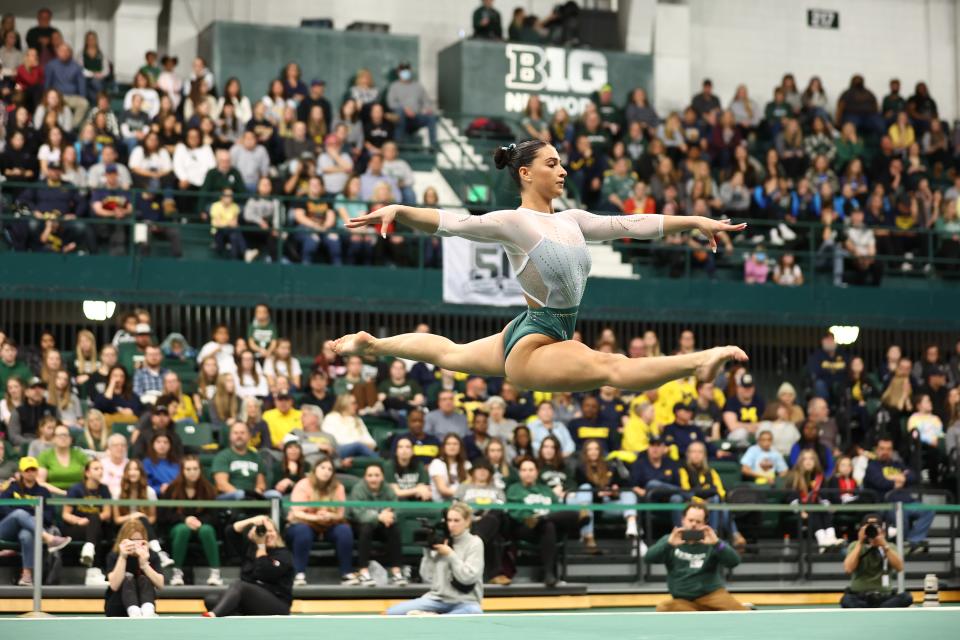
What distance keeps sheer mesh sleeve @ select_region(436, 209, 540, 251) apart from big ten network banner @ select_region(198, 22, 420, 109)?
14300 millimetres

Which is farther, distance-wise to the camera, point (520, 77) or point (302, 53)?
point (520, 77)

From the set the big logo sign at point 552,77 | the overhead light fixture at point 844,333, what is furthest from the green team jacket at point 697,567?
the big logo sign at point 552,77

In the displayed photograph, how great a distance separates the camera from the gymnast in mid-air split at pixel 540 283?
7191mm

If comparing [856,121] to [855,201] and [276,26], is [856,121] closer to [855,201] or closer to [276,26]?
[855,201]

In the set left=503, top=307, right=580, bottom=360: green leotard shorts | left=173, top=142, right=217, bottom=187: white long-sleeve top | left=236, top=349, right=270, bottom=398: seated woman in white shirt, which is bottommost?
left=236, top=349, right=270, bottom=398: seated woman in white shirt

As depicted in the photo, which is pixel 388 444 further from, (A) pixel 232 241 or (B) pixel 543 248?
(B) pixel 543 248

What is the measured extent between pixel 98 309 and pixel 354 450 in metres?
4.26

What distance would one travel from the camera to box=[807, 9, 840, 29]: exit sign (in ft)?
85.9

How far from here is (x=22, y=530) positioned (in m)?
12.2

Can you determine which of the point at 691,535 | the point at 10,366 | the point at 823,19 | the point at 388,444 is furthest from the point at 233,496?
the point at 823,19

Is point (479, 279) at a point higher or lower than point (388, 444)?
higher

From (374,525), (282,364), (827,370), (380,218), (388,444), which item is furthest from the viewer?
(827,370)

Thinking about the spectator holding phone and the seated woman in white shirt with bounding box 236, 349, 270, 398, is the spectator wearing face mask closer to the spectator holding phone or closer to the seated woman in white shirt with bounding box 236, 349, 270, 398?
the seated woman in white shirt with bounding box 236, 349, 270, 398

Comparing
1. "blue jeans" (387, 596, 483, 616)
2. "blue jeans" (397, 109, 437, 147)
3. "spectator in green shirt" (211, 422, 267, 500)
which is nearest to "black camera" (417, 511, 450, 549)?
"blue jeans" (387, 596, 483, 616)
